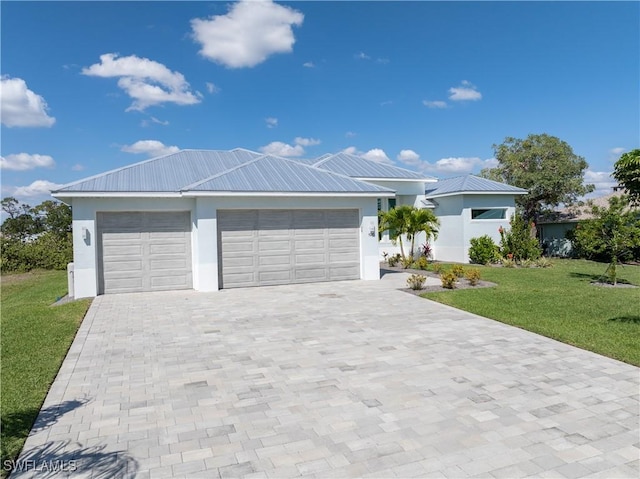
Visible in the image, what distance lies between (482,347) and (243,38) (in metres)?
13.4

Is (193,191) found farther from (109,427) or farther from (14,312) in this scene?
(109,427)

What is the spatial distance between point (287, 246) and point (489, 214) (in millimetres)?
13612

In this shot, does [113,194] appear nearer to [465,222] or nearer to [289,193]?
[289,193]

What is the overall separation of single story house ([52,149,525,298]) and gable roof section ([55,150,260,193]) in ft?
0.12

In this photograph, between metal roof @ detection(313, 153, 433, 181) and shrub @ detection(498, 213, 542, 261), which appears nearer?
shrub @ detection(498, 213, 542, 261)

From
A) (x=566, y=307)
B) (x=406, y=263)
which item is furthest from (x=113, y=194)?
(x=566, y=307)

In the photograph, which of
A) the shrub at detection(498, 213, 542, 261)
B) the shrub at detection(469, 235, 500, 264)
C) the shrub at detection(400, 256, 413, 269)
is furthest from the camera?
the shrub at detection(469, 235, 500, 264)

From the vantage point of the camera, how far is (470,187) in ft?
75.4

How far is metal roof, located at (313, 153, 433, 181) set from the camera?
2194 cm

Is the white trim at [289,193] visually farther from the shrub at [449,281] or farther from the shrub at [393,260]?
the shrub at [393,260]

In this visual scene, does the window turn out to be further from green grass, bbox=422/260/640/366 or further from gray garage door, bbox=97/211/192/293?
gray garage door, bbox=97/211/192/293

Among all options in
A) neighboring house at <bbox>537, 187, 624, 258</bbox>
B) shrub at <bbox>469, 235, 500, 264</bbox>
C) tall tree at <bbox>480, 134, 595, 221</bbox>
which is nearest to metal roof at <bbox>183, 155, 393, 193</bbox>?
shrub at <bbox>469, 235, 500, 264</bbox>

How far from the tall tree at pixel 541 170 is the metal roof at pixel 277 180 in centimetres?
2031

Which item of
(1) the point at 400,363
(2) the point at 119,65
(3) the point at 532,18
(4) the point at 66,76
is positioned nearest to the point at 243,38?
(2) the point at 119,65
